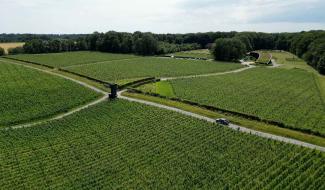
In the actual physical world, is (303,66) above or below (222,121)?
above

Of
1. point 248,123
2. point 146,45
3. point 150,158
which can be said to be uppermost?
point 146,45

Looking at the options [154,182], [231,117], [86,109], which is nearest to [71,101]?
[86,109]

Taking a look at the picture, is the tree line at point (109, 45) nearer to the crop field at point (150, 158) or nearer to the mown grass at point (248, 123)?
the mown grass at point (248, 123)

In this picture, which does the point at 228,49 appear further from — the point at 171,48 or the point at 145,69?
the point at 171,48

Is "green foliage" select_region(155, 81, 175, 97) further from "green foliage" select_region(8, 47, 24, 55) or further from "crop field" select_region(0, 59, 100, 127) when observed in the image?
"green foliage" select_region(8, 47, 24, 55)

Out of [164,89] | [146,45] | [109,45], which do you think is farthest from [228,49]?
[164,89]

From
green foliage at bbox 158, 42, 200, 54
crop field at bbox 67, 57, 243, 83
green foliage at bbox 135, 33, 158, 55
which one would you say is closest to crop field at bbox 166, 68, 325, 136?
crop field at bbox 67, 57, 243, 83
